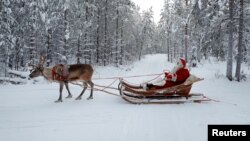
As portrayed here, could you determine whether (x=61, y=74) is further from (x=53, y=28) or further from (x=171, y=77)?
(x=53, y=28)

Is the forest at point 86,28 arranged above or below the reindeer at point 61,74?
above

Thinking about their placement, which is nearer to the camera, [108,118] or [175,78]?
[108,118]

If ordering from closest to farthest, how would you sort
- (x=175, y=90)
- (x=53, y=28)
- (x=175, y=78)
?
1. (x=175, y=90)
2. (x=175, y=78)
3. (x=53, y=28)

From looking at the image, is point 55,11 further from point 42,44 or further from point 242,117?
point 242,117

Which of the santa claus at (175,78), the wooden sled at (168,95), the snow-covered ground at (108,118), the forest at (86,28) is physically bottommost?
the snow-covered ground at (108,118)

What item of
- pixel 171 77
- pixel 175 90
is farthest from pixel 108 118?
pixel 171 77

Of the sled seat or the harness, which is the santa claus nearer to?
the sled seat

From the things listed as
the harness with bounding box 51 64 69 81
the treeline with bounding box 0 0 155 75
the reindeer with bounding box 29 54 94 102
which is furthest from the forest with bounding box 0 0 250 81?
the harness with bounding box 51 64 69 81

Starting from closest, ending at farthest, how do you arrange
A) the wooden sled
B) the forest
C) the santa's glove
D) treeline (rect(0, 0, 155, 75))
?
1. the wooden sled
2. the santa's glove
3. the forest
4. treeline (rect(0, 0, 155, 75))

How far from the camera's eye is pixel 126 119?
7645mm

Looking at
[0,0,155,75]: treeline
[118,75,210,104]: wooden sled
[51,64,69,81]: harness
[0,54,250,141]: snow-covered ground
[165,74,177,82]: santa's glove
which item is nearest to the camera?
[0,54,250,141]: snow-covered ground

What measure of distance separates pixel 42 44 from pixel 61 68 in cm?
2107

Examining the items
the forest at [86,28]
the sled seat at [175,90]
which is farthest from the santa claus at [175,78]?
the forest at [86,28]

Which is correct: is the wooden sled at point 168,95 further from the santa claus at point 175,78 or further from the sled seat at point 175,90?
the santa claus at point 175,78
